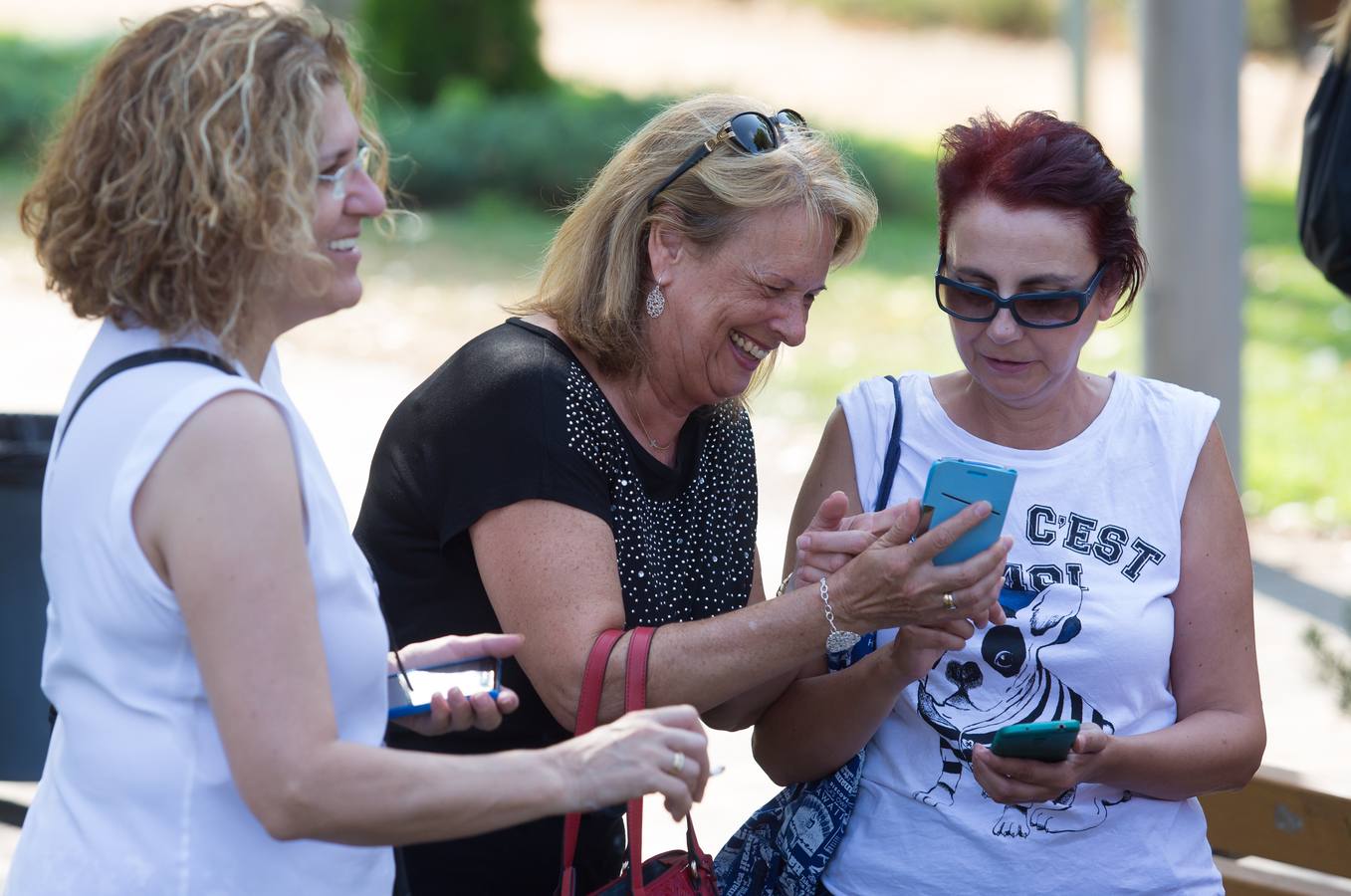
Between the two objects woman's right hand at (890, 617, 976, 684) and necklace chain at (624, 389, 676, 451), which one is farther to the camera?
necklace chain at (624, 389, 676, 451)

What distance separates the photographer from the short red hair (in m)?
2.64

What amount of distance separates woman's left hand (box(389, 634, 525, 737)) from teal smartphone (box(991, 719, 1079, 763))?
2.42ft

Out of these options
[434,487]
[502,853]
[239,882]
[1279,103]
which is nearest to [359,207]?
[434,487]

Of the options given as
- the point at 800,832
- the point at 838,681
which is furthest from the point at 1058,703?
the point at 800,832

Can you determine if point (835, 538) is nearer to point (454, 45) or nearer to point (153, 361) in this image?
point (153, 361)

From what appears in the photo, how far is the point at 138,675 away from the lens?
1798mm

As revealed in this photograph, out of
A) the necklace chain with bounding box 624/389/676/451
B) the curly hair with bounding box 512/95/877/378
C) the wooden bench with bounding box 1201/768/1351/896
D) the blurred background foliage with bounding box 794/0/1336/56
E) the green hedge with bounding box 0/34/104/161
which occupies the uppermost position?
the curly hair with bounding box 512/95/877/378

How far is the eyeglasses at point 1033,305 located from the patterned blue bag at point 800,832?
0.88 feet

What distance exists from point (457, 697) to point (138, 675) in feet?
1.73

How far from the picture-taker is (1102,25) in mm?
25047

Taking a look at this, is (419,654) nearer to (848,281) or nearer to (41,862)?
(41,862)

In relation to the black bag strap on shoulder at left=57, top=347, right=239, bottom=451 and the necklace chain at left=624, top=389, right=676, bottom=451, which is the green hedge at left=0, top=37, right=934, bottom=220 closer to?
the necklace chain at left=624, top=389, right=676, bottom=451

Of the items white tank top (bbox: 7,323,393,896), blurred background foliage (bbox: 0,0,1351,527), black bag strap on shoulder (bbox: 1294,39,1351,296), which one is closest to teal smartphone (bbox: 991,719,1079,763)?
white tank top (bbox: 7,323,393,896)

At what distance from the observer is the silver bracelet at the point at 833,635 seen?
7.95 feet
